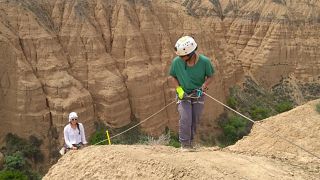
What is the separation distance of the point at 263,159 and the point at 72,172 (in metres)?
3.57

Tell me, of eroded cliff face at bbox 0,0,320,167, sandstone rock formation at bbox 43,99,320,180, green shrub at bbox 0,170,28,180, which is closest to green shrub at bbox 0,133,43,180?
green shrub at bbox 0,170,28,180

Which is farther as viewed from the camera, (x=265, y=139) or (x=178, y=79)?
(x=265, y=139)

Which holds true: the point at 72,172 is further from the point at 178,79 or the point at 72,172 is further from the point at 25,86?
the point at 25,86

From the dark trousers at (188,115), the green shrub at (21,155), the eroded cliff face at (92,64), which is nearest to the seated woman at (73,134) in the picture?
the dark trousers at (188,115)

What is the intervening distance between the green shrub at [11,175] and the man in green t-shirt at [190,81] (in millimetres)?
16897

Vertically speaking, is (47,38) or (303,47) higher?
(47,38)

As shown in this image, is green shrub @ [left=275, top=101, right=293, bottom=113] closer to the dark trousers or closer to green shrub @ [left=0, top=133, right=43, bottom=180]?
green shrub @ [left=0, top=133, right=43, bottom=180]

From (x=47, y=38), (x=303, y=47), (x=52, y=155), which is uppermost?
(x=47, y=38)

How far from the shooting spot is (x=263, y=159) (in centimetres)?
878

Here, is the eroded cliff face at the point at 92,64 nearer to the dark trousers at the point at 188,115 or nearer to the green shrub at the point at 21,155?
the green shrub at the point at 21,155

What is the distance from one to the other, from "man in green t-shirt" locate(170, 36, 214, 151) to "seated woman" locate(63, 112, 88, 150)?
220 centimetres

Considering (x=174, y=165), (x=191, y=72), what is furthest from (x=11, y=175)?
(x=174, y=165)

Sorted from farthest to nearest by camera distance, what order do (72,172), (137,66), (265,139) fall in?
(137,66) < (265,139) < (72,172)

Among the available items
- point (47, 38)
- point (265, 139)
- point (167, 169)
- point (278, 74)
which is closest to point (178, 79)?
point (167, 169)
